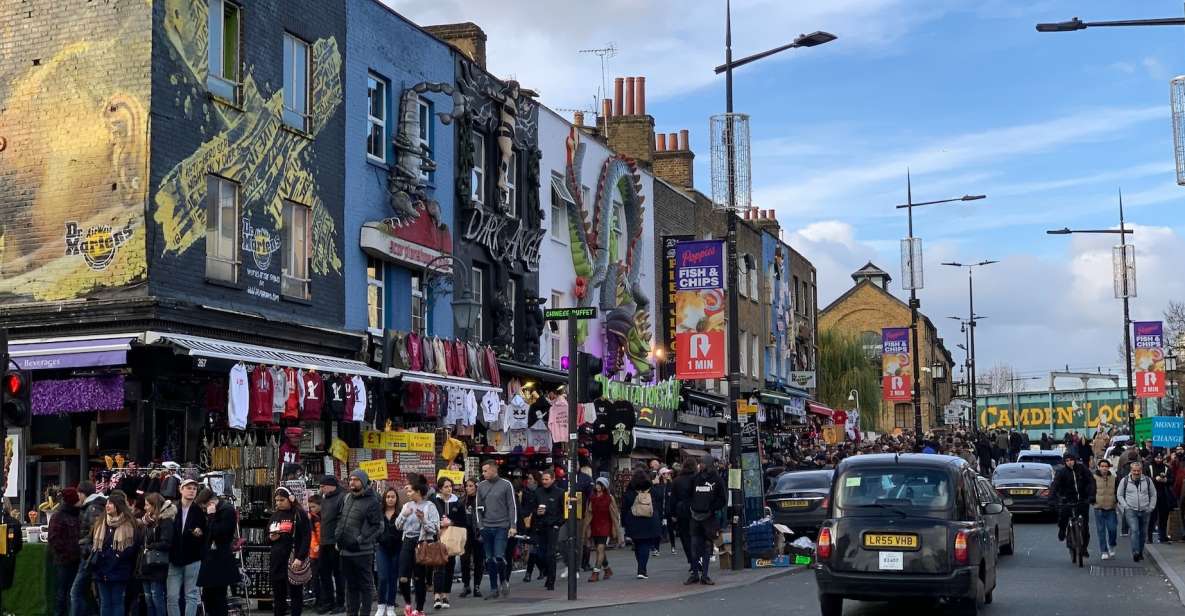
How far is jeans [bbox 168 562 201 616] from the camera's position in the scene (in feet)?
49.3

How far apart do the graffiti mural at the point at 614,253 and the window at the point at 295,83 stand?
1183 centimetres

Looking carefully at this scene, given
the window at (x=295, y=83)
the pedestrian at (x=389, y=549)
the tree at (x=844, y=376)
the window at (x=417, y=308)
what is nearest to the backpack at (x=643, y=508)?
the pedestrian at (x=389, y=549)

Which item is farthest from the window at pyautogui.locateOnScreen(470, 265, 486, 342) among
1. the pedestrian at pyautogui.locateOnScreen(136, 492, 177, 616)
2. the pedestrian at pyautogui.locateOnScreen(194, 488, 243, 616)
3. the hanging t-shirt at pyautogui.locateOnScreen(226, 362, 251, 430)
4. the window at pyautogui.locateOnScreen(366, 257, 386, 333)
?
the pedestrian at pyautogui.locateOnScreen(136, 492, 177, 616)

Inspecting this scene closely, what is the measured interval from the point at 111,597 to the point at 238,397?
4914 millimetres

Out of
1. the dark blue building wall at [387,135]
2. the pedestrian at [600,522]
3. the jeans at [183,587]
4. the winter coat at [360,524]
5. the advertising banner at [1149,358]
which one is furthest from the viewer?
the advertising banner at [1149,358]

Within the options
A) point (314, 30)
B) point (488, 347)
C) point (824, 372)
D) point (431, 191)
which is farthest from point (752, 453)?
point (824, 372)

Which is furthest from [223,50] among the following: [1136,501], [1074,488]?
[1136,501]

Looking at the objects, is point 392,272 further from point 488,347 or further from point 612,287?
point 612,287

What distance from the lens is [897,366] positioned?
47938mm

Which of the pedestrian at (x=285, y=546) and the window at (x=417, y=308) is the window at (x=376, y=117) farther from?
the pedestrian at (x=285, y=546)

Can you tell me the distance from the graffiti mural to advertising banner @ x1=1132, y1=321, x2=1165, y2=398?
1528cm

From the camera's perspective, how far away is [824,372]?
65.9 metres

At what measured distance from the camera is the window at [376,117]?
26173 millimetres

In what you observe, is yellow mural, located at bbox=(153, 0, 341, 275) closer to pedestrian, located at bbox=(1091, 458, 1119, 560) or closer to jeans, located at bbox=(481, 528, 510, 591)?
jeans, located at bbox=(481, 528, 510, 591)
